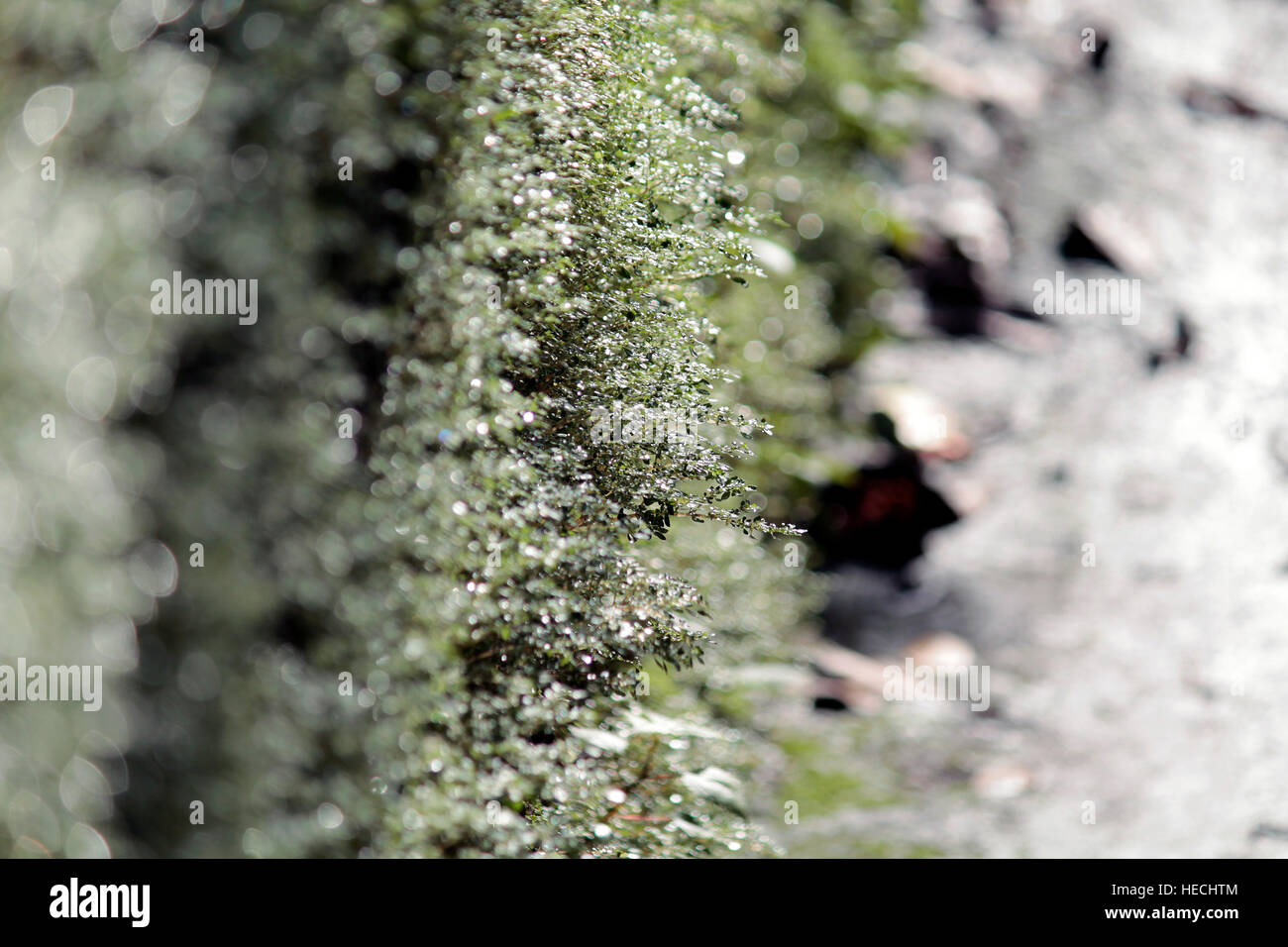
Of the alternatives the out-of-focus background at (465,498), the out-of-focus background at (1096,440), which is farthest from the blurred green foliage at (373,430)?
the out-of-focus background at (1096,440)

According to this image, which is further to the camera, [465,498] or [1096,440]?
[1096,440]

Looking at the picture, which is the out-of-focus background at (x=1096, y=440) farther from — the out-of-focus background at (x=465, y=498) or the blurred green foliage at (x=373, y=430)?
the blurred green foliage at (x=373, y=430)

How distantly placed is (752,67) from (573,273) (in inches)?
71.0

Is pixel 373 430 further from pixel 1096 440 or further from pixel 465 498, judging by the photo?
pixel 1096 440

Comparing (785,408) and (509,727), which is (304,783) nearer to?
(509,727)

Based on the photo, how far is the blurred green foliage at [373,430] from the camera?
5.48 feet

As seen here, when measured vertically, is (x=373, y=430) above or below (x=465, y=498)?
above

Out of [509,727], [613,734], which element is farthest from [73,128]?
[613,734]

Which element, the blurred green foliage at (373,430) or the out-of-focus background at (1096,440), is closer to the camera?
the blurred green foliage at (373,430)

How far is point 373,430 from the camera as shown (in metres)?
2.17

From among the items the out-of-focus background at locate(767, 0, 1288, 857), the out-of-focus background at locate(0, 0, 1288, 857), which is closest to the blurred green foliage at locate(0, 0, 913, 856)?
the out-of-focus background at locate(0, 0, 1288, 857)

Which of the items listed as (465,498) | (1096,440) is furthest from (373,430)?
(1096,440)

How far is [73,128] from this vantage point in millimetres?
1713

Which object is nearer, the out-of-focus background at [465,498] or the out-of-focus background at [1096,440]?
the out-of-focus background at [465,498]
